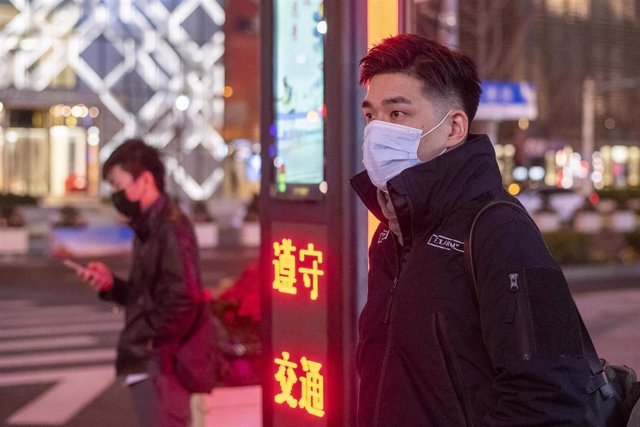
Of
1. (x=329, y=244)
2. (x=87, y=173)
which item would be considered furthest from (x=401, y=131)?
(x=87, y=173)

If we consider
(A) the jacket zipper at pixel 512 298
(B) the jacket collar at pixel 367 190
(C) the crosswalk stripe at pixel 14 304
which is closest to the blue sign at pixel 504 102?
(C) the crosswalk stripe at pixel 14 304

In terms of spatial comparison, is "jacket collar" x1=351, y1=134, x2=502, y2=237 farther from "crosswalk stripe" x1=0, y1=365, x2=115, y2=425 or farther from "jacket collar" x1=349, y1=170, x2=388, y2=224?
"crosswalk stripe" x1=0, y1=365, x2=115, y2=425

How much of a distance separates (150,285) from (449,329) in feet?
9.07

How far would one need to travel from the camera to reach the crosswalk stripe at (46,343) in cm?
1207

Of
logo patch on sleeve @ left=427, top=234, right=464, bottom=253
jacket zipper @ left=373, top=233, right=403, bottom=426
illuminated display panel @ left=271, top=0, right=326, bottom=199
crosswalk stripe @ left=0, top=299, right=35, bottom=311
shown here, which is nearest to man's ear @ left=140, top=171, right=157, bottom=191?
illuminated display panel @ left=271, top=0, right=326, bottom=199

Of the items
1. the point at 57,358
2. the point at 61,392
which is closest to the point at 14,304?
the point at 57,358

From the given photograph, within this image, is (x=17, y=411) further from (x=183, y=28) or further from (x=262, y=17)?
(x=183, y=28)

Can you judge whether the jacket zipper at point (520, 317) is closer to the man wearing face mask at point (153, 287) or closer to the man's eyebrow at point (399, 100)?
the man's eyebrow at point (399, 100)

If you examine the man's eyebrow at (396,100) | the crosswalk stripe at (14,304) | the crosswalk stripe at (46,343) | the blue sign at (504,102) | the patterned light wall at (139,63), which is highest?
the patterned light wall at (139,63)

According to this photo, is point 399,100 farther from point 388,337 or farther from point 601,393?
point 601,393

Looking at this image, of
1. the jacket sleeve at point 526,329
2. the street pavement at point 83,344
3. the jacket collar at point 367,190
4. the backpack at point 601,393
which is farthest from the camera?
the street pavement at point 83,344

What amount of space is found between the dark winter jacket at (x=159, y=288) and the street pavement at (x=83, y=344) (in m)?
0.86

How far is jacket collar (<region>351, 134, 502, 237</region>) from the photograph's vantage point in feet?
7.75

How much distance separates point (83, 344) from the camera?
40.3 ft
